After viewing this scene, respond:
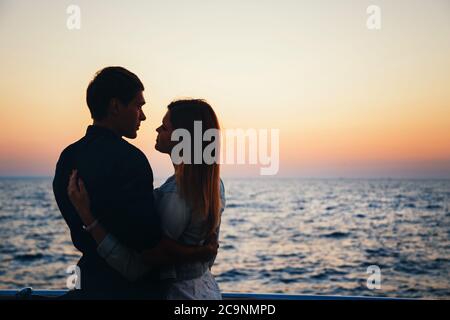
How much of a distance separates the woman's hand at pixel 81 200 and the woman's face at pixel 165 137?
32 centimetres

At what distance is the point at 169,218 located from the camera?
1663mm

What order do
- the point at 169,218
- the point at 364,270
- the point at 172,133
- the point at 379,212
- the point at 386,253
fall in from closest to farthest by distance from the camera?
the point at 169,218, the point at 172,133, the point at 364,270, the point at 386,253, the point at 379,212

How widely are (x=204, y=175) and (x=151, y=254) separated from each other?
339 millimetres

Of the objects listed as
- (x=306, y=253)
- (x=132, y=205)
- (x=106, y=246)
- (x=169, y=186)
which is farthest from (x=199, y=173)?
(x=306, y=253)

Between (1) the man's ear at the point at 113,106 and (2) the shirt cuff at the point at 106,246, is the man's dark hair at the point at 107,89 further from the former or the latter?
(2) the shirt cuff at the point at 106,246

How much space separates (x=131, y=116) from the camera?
179 cm

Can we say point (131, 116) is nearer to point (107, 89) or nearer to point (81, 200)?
point (107, 89)

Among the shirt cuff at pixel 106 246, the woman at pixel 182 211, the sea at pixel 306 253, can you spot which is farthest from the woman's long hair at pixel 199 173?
the sea at pixel 306 253

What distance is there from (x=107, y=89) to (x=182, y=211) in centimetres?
53

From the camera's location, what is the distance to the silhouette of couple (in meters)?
1.58

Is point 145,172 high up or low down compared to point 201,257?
A: up
